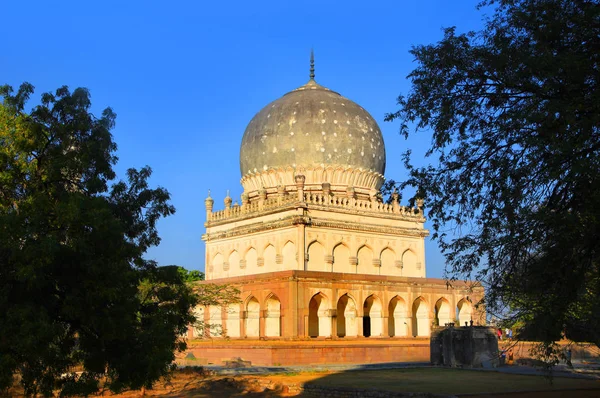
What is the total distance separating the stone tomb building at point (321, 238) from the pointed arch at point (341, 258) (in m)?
0.04

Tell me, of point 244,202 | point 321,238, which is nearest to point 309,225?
point 321,238

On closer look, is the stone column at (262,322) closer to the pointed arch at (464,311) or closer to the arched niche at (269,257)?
the arched niche at (269,257)

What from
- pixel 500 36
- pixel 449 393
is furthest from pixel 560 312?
pixel 449 393

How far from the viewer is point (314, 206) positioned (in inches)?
1180

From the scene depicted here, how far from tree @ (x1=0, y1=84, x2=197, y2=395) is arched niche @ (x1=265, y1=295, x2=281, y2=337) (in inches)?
592

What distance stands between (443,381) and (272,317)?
36.1 feet

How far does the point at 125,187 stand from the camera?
12289 mm

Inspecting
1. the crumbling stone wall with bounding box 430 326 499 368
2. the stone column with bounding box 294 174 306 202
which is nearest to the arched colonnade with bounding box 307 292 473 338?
the stone column with bounding box 294 174 306 202

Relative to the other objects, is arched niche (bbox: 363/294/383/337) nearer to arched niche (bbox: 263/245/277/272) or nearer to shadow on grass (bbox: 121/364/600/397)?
arched niche (bbox: 263/245/277/272)

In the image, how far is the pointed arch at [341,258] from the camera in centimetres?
3038

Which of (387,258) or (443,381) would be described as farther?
(387,258)

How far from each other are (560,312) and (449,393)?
503 centimetres

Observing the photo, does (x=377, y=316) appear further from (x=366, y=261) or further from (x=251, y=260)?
(x=251, y=260)

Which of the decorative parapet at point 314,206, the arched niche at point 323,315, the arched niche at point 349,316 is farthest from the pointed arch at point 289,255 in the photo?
the arched niche at point 349,316
